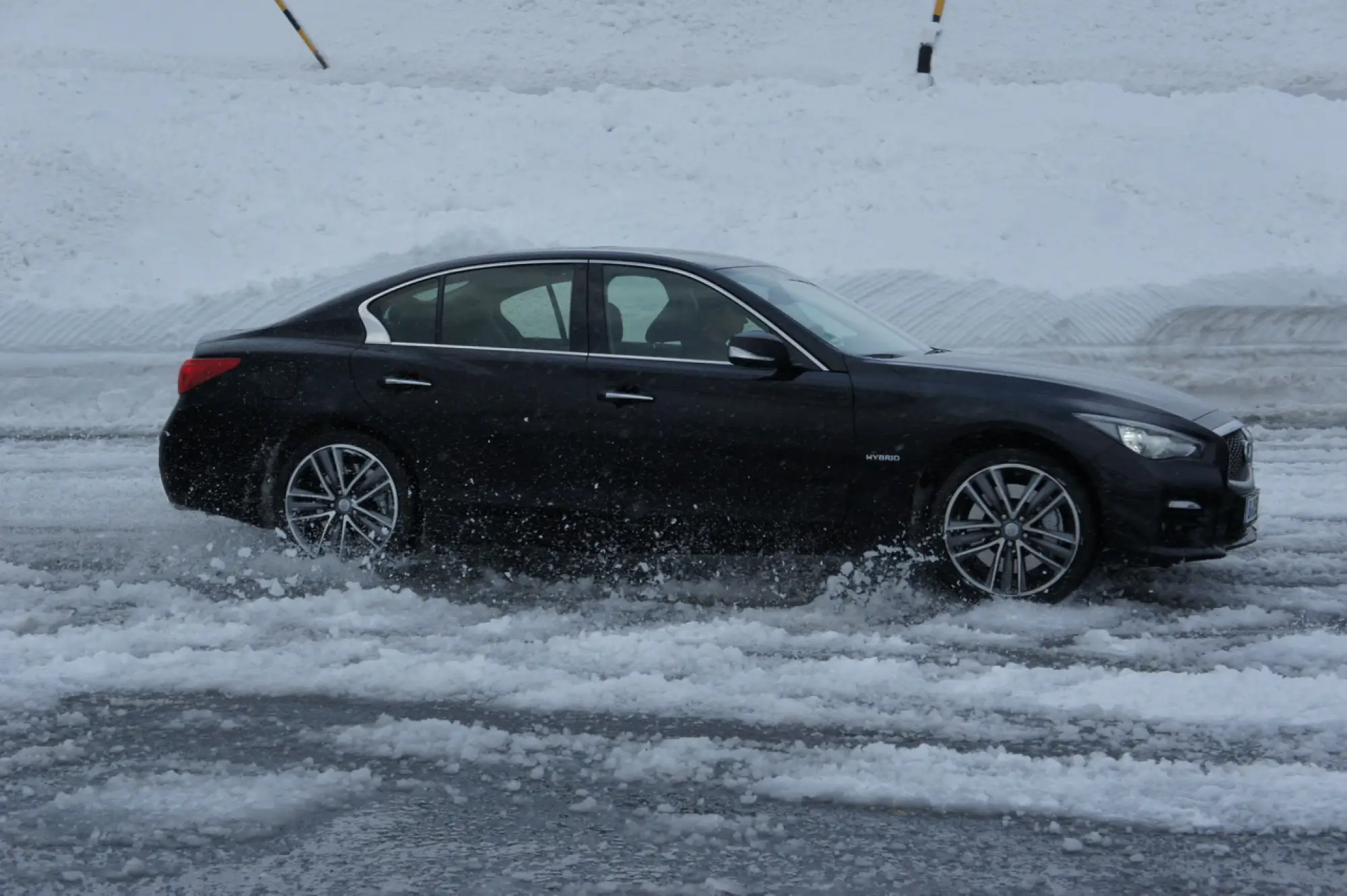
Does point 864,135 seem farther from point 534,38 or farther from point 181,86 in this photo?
point 181,86

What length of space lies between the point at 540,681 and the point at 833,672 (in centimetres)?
100

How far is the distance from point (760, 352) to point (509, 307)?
1291mm

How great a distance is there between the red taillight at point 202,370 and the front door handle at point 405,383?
83 centimetres

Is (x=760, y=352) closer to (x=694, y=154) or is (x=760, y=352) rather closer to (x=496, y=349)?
(x=496, y=349)

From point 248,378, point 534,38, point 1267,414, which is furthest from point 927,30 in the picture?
point 248,378

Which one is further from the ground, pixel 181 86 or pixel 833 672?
pixel 181 86

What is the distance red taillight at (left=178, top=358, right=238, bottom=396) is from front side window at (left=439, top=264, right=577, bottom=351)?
1076 millimetres

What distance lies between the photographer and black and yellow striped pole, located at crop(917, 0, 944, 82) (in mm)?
18031

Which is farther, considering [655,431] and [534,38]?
[534,38]

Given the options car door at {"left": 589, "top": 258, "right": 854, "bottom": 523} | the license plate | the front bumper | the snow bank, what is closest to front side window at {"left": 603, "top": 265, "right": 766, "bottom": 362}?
car door at {"left": 589, "top": 258, "right": 854, "bottom": 523}

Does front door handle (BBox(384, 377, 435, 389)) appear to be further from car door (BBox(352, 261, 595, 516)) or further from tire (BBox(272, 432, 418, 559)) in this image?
tire (BBox(272, 432, 418, 559))

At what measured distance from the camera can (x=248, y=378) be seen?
291 inches

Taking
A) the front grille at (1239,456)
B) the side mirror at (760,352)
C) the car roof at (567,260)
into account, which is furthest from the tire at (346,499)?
the front grille at (1239,456)

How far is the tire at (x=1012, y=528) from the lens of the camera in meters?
6.34
